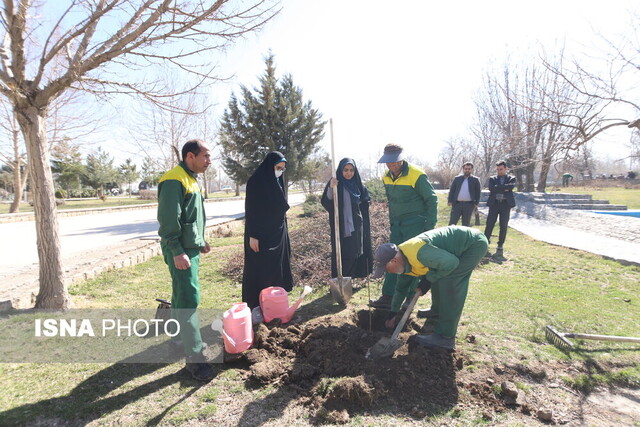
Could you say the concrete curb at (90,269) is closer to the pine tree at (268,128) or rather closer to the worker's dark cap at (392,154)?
the worker's dark cap at (392,154)

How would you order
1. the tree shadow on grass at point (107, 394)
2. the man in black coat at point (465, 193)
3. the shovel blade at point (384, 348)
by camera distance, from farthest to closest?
the man in black coat at point (465, 193) → the shovel blade at point (384, 348) → the tree shadow on grass at point (107, 394)

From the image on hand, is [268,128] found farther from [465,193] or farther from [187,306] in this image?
[187,306]

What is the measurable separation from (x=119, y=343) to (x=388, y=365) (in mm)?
2552

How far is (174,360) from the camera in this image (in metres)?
3.02

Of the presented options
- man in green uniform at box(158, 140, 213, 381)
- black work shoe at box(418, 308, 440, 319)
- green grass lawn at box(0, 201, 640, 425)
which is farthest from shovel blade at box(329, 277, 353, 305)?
man in green uniform at box(158, 140, 213, 381)

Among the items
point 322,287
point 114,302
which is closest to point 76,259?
point 114,302

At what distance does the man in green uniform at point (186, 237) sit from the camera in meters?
2.68

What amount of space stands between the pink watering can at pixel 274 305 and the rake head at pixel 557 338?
8.18 feet

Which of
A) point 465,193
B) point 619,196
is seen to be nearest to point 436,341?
point 465,193

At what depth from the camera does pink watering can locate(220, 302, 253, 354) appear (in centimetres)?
290

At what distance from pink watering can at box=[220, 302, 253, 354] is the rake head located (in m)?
2.86

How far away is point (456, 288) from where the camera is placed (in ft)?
9.95

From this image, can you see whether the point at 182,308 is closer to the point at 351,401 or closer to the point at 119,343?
the point at 119,343

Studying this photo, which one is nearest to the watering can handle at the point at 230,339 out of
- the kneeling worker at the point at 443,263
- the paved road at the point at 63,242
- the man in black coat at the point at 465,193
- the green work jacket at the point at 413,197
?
the kneeling worker at the point at 443,263
